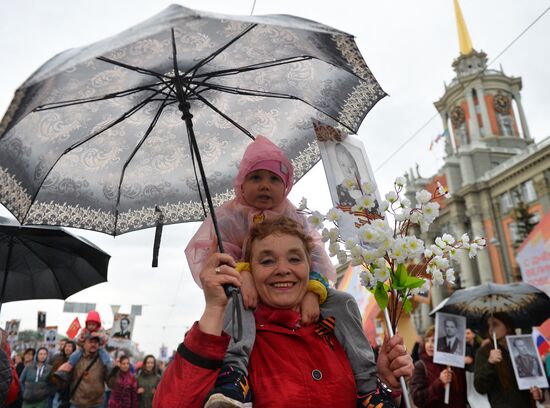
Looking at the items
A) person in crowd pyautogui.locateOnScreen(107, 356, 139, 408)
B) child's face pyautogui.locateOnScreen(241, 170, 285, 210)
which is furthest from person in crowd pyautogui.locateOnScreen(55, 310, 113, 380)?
child's face pyautogui.locateOnScreen(241, 170, 285, 210)

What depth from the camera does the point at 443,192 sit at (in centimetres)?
224

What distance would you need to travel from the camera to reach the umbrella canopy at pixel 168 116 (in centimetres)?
233

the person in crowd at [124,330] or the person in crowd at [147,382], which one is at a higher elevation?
the person in crowd at [124,330]

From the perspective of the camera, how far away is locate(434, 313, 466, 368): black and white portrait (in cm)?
516

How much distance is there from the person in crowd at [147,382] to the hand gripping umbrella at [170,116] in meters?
6.15

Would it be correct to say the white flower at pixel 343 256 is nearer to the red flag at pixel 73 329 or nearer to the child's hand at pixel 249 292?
the child's hand at pixel 249 292

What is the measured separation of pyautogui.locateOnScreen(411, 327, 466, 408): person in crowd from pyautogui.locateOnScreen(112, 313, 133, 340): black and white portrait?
456 inches

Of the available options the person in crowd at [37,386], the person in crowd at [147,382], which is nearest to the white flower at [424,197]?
the person in crowd at [37,386]

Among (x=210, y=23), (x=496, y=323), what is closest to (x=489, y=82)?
(x=496, y=323)

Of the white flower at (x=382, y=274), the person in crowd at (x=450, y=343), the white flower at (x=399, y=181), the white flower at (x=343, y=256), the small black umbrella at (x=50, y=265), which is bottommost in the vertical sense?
the person in crowd at (x=450, y=343)

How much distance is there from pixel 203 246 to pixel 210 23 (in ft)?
3.74

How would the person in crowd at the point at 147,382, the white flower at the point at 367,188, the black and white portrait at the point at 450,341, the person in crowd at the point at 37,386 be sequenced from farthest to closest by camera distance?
the person in crowd at the point at 147,382 < the person in crowd at the point at 37,386 < the black and white portrait at the point at 450,341 < the white flower at the point at 367,188

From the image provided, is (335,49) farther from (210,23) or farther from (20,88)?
(20,88)

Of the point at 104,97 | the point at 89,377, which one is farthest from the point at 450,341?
the point at 89,377
